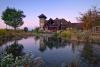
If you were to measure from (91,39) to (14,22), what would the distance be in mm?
35043

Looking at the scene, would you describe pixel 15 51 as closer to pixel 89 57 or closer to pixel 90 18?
pixel 89 57

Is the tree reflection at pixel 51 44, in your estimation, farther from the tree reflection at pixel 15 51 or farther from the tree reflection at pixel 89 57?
the tree reflection at pixel 89 57

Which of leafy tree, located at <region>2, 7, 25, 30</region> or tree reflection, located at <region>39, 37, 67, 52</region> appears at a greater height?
leafy tree, located at <region>2, 7, 25, 30</region>

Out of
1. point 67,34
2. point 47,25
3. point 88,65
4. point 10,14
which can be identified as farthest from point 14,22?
point 88,65

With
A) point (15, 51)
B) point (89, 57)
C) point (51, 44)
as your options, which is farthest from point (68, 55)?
point (51, 44)

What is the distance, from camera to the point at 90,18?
4031 cm

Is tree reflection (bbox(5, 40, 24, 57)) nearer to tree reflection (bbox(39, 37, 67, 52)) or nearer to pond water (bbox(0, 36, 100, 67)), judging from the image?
pond water (bbox(0, 36, 100, 67))

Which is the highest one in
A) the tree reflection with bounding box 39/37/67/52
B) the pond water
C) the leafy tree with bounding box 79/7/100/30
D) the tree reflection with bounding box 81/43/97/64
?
the leafy tree with bounding box 79/7/100/30

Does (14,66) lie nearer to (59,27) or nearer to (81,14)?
(81,14)

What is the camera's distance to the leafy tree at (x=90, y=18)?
3994 centimetres

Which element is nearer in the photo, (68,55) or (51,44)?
(68,55)

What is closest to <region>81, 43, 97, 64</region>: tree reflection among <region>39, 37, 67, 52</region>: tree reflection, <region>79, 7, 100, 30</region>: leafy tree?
<region>39, 37, 67, 52</region>: tree reflection

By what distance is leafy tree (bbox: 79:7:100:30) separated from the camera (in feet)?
131

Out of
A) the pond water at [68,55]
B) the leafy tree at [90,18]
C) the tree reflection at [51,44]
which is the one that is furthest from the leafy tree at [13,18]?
the pond water at [68,55]
